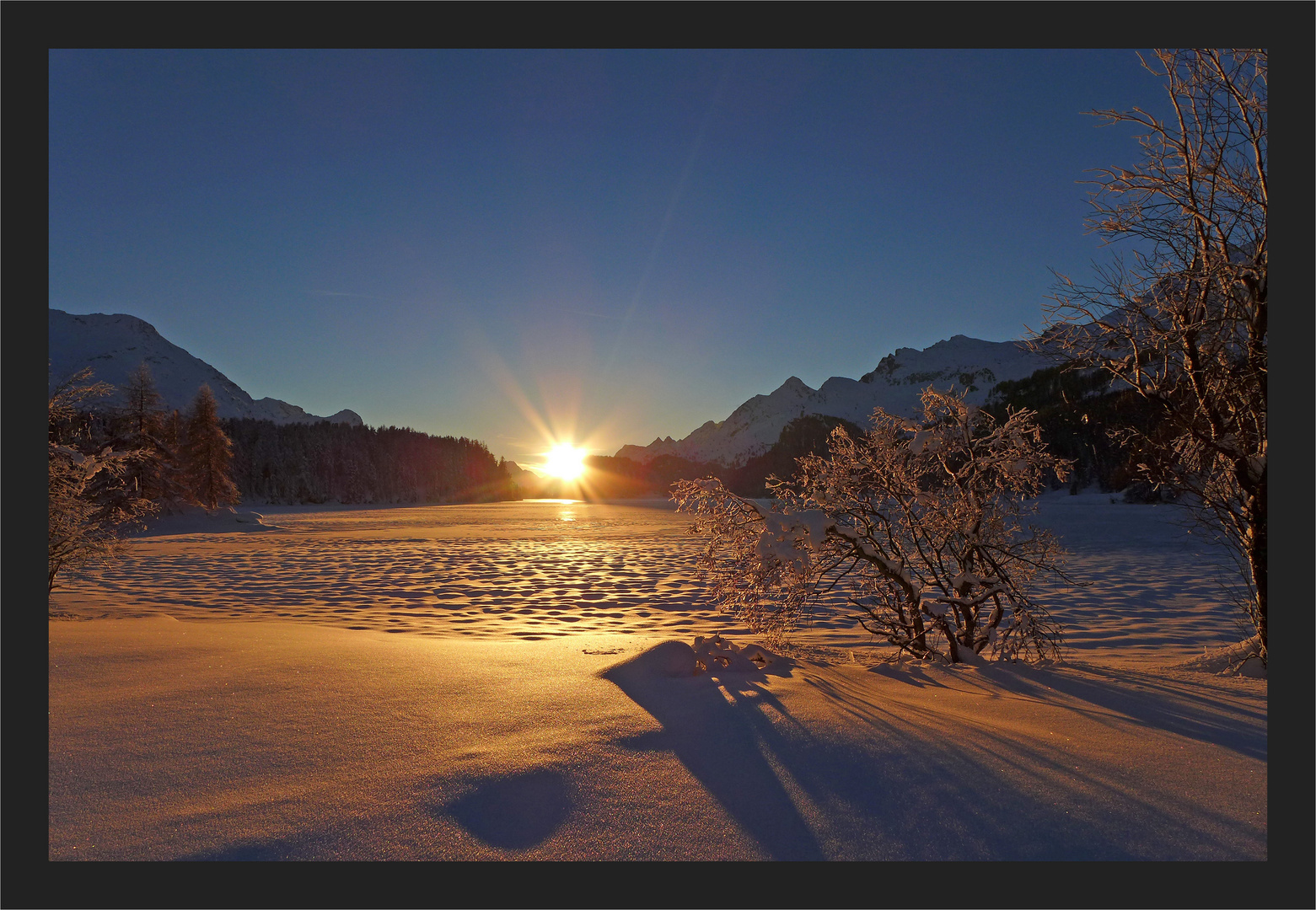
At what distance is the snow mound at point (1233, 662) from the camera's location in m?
4.93

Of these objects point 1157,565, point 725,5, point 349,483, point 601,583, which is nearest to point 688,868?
point 725,5

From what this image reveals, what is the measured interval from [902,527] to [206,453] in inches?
1930

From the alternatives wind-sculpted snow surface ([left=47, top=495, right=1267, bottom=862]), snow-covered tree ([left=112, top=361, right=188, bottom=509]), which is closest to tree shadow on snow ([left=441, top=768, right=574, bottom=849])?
wind-sculpted snow surface ([left=47, top=495, right=1267, bottom=862])

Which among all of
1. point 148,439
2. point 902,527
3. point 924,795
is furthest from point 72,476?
point 148,439

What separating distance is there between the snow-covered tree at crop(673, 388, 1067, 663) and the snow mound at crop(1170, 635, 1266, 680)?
3.56ft

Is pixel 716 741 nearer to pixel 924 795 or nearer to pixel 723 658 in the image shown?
pixel 924 795

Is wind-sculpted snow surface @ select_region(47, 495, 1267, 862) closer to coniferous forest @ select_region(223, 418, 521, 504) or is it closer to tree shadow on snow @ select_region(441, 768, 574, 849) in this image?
tree shadow on snow @ select_region(441, 768, 574, 849)

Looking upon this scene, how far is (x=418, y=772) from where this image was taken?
238 cm

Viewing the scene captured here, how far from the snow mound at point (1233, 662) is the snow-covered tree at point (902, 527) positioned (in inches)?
42.8

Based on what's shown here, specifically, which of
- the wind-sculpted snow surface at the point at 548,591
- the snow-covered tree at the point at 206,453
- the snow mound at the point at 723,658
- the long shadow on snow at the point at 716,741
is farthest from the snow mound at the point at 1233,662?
the snow-covered tree at the point at 206,453

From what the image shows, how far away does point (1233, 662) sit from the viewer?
5.17 meters
